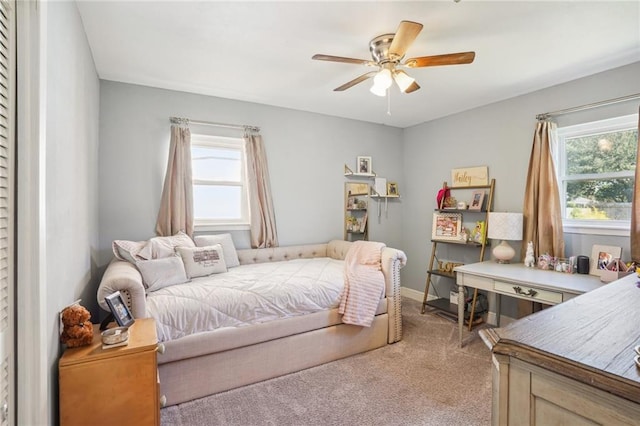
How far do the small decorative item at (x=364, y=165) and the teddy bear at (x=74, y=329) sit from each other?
345cm

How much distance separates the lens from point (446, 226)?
3.89 m

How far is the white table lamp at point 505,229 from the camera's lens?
3.00 metres

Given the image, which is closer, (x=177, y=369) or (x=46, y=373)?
(x=46, y=373)

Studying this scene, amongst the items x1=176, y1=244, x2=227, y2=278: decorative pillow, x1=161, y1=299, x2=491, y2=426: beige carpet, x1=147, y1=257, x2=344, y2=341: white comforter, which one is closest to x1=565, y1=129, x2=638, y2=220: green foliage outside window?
x1=161, y1=299, x2=491, y2=426: beige carpet

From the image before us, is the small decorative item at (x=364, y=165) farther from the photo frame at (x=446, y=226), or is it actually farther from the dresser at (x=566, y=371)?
A: the dresser at (x=566, y=371)

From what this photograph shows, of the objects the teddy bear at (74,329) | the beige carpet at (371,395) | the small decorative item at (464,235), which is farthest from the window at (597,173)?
the teddy bear at (74,329)

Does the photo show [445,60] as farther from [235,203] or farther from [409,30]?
[235,203]

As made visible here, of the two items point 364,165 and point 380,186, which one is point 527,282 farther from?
point 364,165

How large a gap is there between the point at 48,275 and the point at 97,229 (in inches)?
69.3

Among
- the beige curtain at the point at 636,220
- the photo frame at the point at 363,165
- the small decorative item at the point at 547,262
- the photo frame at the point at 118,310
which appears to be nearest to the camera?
the photo frame at the point at 118,310

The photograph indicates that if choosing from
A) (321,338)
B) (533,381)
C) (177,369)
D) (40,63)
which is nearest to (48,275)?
(40,63)

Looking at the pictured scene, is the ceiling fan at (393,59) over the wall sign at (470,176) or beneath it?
over

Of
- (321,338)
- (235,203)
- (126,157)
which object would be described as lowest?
(321,338)

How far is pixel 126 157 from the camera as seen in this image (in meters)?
2.96
